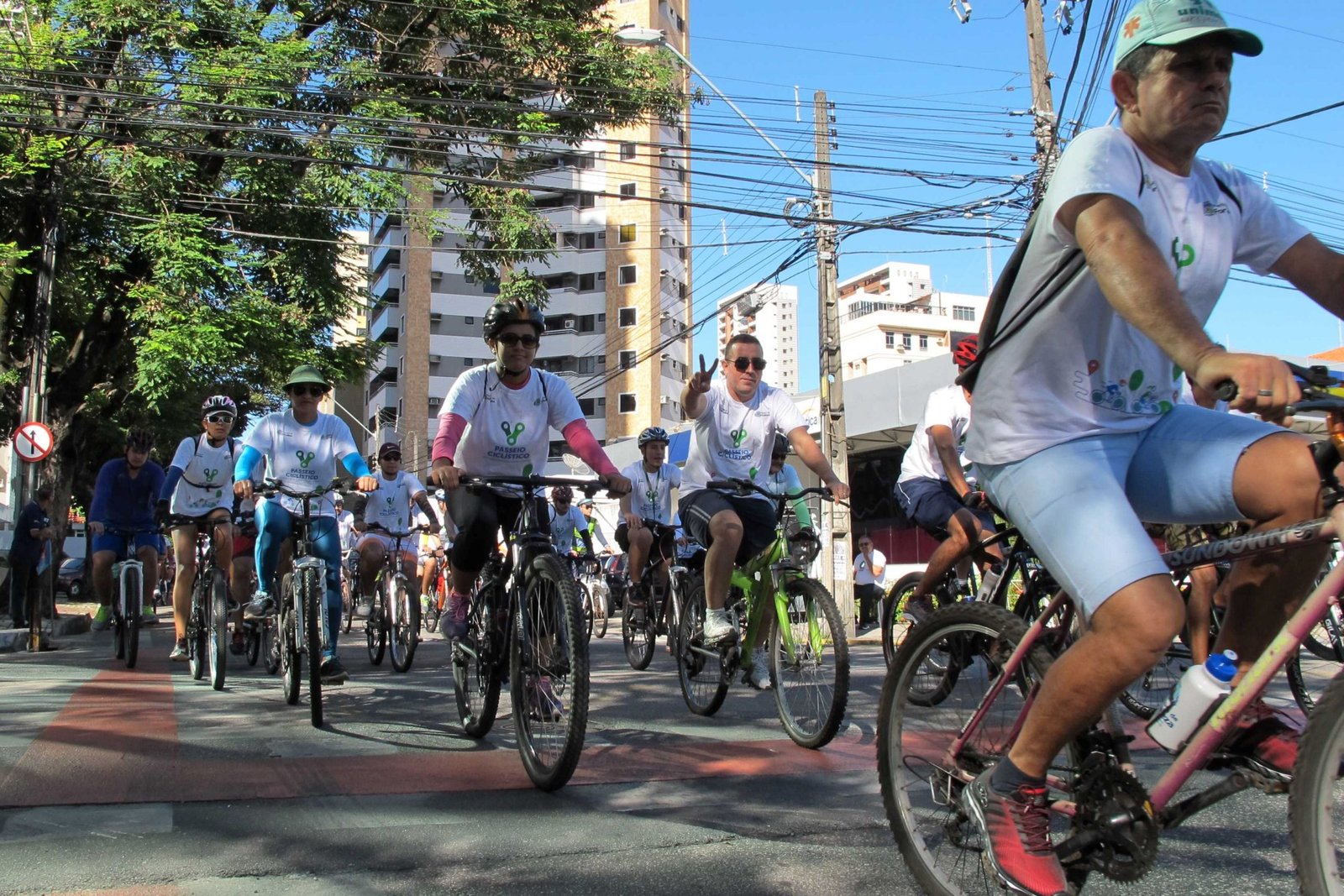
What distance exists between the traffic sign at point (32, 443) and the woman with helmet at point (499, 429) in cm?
1188

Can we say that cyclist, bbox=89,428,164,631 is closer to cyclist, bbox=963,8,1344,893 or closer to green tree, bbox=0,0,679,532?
green tree, bbox=0,0,679,532

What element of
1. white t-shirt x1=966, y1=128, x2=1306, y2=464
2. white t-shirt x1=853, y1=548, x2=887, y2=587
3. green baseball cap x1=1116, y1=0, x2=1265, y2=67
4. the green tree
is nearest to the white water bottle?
white t-shirt x1=966, y1=128, x2=1306, y2=464

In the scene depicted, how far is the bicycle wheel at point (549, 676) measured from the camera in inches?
174

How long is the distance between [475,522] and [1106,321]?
3.42 m

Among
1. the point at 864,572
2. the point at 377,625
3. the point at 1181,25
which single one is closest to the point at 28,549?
the point at 377,625

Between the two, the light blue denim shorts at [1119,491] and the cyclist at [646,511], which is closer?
the light blue denim shorts at [1119,491]

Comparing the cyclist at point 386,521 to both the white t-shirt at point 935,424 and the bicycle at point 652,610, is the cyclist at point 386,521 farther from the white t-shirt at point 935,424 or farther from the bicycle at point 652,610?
the white t-shirt at point 935,424

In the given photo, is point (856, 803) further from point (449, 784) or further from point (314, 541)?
point (314, 541)

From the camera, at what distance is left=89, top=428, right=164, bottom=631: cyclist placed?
32.9ft

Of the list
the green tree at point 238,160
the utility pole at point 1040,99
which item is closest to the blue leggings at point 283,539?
the green tree at point 238,160

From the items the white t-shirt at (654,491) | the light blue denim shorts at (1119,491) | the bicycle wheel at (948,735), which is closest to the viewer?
the light blue denim shorts at (1119,491)

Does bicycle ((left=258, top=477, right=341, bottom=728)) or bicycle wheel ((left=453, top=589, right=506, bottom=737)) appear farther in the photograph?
bicycle ((left=258, top=477, right=341, bottom=728))

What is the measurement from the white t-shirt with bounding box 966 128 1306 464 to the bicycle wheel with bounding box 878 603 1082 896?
0.47 meters

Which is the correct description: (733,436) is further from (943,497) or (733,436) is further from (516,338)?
(516,338)
